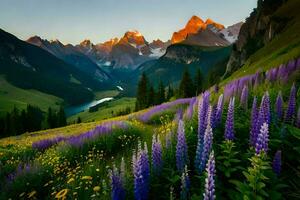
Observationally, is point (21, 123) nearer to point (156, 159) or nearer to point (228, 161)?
point (156, 159)

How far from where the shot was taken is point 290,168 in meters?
5.47

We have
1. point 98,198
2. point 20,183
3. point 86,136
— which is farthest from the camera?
point 86,136

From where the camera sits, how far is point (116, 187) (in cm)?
459

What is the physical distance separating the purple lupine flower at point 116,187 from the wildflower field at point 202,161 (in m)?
0.02

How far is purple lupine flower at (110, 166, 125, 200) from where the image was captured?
179 inches

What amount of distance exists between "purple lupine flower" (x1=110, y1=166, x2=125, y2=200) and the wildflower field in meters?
0.02

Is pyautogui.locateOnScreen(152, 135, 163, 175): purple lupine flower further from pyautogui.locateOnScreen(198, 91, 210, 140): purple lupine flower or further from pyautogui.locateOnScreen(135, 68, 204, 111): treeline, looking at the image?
pyautogui.locateOnScreen(135, 68, 204, 111): treeline

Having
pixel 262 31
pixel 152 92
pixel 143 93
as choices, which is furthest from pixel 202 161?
pixel 262 31

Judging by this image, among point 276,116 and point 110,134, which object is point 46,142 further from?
point 276,116

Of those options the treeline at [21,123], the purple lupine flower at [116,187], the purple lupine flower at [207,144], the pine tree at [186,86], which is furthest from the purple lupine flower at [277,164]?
the treeline at [21,123]

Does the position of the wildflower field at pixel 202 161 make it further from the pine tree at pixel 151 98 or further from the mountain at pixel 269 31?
the pine tree at pixel 151 98

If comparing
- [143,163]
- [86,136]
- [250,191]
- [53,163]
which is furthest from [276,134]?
[86,136]

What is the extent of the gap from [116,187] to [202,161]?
4.55ft

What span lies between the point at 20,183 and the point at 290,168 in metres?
6.61
